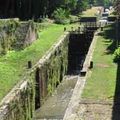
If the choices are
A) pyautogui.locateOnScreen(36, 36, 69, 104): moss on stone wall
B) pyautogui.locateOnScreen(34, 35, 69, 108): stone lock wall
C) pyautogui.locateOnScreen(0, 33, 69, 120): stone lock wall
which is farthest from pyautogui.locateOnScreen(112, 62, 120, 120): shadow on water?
pyautogui.locateOnScreen(36, 36, 69, 104): moss on stone wall

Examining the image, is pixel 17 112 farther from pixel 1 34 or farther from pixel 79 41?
pixel 79 41

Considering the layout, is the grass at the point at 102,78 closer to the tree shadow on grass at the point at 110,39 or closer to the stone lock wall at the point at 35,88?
the tree shadow on grass at the point at 110,39

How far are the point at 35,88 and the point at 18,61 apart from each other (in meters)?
3.85

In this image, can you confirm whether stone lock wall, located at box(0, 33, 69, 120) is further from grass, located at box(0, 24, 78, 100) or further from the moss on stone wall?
grass, located at box(0, 24, 78, 100)

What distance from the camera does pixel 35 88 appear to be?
25.1 metres

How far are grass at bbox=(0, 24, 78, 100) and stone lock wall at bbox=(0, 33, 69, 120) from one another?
593 millimetres

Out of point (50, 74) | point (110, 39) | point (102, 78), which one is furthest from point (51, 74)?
point (110, 39)

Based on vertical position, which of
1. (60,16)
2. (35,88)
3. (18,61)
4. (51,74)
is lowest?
(51,74)

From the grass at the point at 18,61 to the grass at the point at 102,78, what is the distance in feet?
13.5

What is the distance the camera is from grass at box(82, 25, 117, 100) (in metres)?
→ 19.2

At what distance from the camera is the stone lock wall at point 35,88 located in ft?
61.9

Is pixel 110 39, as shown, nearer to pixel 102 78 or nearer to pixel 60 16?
pixel 102 78

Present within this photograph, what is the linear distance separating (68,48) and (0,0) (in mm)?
11573

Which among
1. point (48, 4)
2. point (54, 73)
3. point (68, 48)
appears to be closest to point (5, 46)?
point (54, 73)
